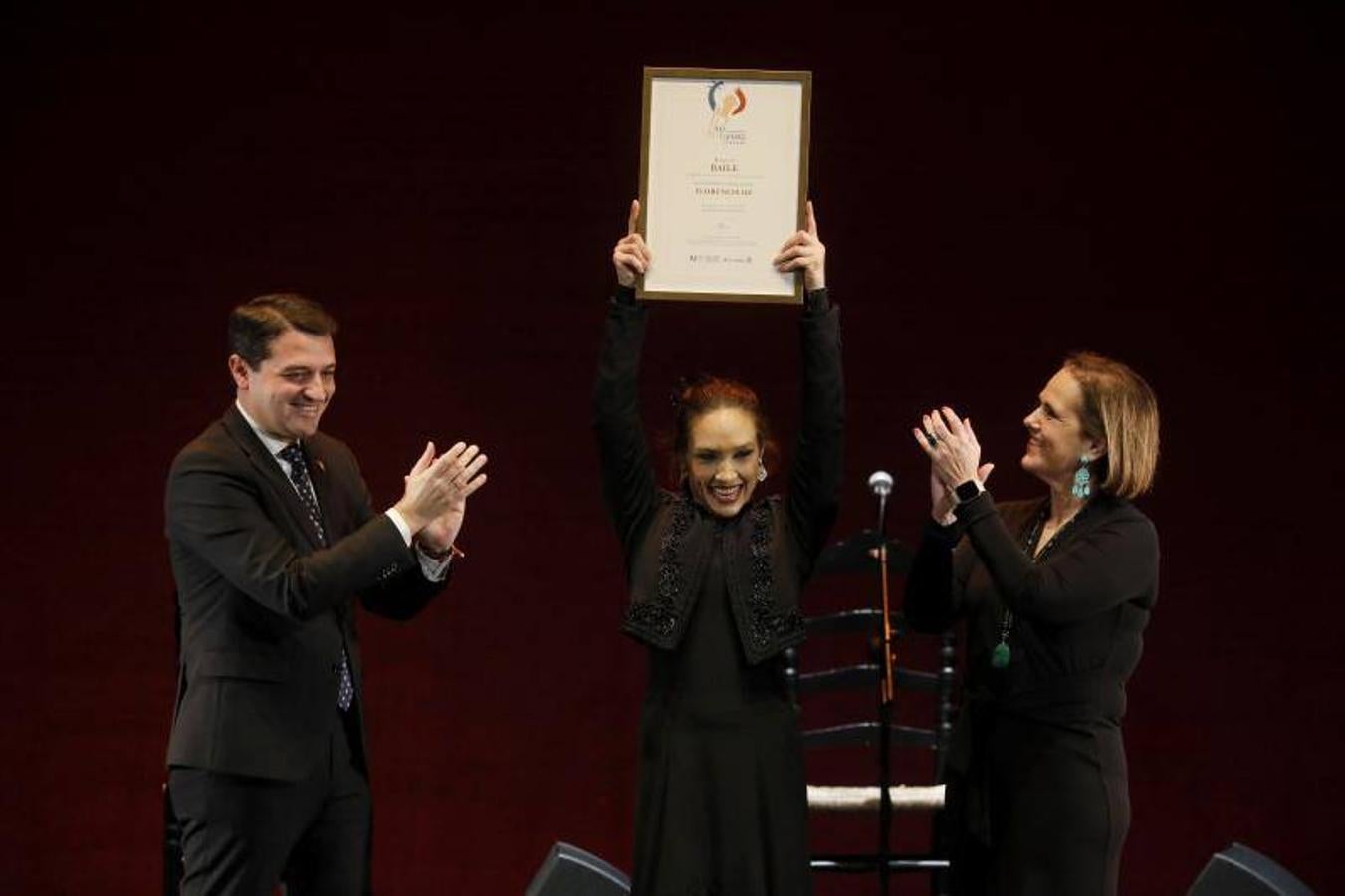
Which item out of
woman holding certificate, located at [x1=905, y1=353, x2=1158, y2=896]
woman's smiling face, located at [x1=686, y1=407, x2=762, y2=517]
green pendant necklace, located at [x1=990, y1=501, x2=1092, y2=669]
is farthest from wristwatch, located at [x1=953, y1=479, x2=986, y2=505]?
woman's smiling face, located at [x1=686, y1=407, x2=762, y2=517]

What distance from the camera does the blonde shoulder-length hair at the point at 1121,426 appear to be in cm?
300

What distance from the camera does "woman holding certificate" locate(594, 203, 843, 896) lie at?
277 centimetres

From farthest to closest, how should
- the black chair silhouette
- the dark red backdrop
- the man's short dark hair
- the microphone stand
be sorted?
the dark red backdrop → the black chair silhouette → the microphone stand → the man's short dark hair

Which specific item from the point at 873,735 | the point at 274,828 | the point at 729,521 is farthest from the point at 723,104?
the point at 873,735

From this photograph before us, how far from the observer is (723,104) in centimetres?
294

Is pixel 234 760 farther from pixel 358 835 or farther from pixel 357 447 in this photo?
pixel 357 447

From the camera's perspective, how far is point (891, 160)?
4.38 meters

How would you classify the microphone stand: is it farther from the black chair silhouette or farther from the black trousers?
the black trousers

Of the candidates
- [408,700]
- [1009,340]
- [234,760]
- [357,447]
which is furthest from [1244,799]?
[234,760]

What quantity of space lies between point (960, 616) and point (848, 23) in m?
1.90

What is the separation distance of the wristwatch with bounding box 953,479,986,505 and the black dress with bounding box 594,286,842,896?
8.7 inches

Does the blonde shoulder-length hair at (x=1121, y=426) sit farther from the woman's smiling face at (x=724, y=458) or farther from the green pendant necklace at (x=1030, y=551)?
the woman's smiling face at (x=724, y=458)

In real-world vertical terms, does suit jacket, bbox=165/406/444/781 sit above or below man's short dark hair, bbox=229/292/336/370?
below

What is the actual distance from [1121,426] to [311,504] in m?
1.48
